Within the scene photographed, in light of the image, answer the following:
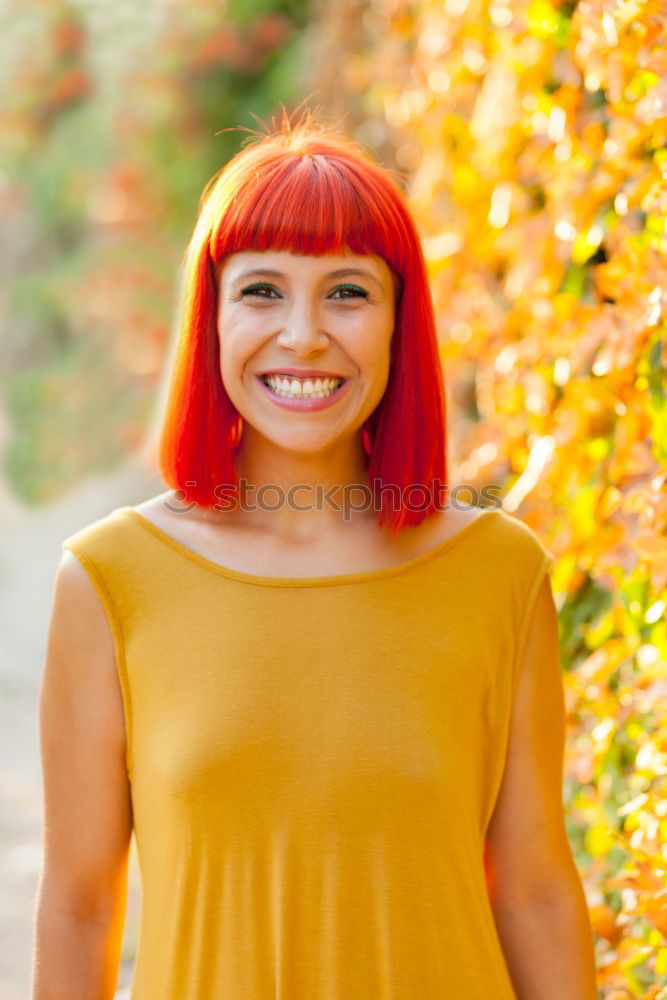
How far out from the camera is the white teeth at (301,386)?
5.31 feet

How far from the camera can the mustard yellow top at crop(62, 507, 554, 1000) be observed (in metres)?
1.51

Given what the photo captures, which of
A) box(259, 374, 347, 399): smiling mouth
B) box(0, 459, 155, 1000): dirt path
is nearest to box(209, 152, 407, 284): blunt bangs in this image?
box(259, 374, 347, 399): smiling mouth

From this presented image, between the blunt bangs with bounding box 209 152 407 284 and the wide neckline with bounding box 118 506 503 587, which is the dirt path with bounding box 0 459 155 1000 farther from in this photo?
the blunt bangs with bounding box 209 152 407 284

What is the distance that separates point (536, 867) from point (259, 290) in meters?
0.86

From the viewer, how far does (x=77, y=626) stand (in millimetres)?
1566

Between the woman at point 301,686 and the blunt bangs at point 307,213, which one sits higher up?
the blunt bangs at point 307,213

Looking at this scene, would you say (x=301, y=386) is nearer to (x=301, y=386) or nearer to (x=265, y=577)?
(x=301, y=386)

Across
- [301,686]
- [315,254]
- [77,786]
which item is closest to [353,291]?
[315,254]

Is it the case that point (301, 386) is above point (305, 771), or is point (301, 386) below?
Result: above

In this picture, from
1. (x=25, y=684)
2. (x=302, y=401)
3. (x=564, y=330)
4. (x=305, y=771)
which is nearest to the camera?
(x=305, y=771)

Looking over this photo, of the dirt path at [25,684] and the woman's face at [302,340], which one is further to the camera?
the dirt path at [25,684]

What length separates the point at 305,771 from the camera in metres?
1.53

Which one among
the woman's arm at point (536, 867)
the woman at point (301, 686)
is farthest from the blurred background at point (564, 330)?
the woman at point (301, 686)

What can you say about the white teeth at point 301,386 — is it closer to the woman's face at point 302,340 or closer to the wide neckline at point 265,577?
the woman's face at point 302,340
